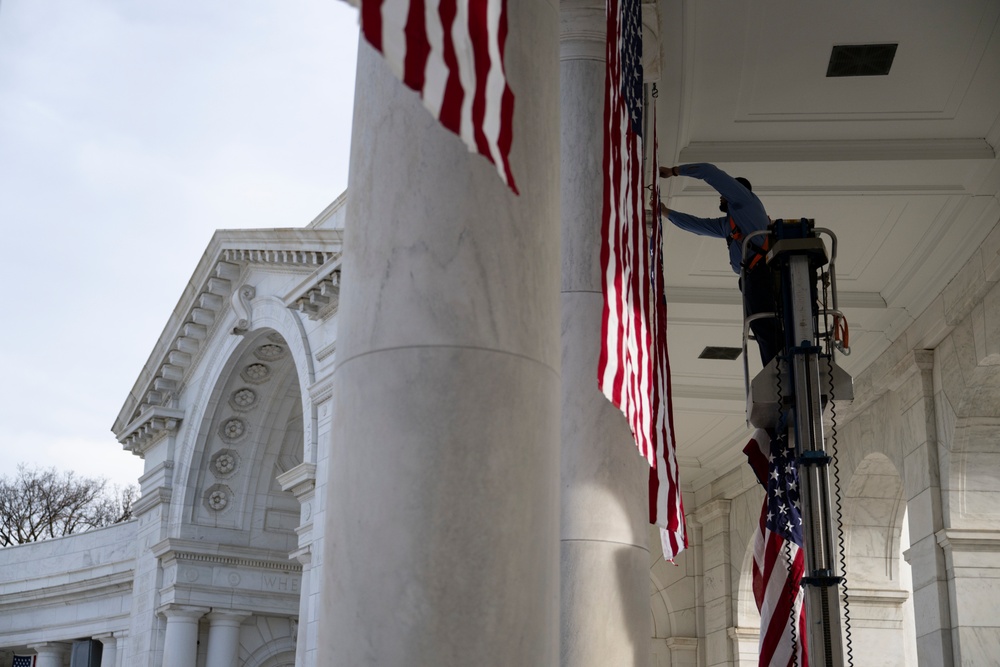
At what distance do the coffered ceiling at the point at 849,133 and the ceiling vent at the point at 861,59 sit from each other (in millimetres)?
67

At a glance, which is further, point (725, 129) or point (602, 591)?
point (725, 129)

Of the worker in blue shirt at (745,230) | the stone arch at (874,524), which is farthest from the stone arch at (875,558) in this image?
the worker in blue shirt at (745,230)

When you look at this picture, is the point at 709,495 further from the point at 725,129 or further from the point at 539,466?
the point at 539,466

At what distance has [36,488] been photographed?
173 feet

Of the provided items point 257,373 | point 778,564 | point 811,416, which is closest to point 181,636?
point 257,373

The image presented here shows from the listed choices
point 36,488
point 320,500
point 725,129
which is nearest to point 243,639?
point 320,500

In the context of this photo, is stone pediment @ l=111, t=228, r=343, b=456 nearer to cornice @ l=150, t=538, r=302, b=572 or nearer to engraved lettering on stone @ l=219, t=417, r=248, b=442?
engraved lettering on stone @ l=219, t=417, r=248, b=442

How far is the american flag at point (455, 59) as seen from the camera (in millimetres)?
2748

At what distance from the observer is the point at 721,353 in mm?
16984

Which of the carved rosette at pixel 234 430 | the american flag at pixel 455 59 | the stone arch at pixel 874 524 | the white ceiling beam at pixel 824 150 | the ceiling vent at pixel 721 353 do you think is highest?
the carved rosette at pixel 234 430

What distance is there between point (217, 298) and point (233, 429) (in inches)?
129

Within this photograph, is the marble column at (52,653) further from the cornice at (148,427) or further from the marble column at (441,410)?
the marble column at (441,410)

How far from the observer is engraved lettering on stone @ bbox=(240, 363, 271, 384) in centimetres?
2811

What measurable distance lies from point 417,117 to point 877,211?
9908 millimetres
